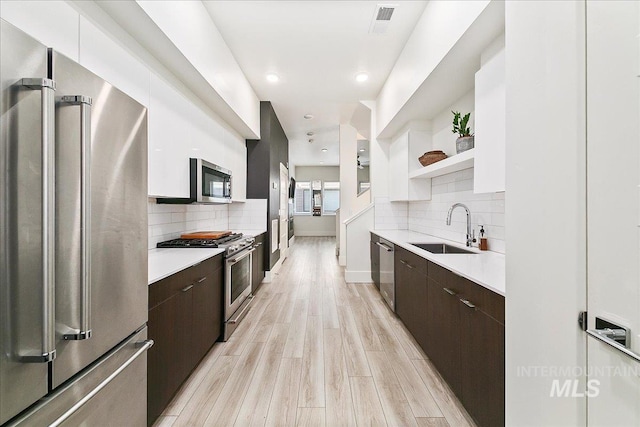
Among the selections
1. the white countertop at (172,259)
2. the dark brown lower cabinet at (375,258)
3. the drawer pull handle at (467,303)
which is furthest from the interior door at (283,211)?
the drawer pull handle at (467,303)

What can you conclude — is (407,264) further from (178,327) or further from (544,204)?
(178,327)

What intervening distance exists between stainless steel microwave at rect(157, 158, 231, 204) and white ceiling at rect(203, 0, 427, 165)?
1335 millimetres

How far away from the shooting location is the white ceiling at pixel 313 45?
8.45 ft

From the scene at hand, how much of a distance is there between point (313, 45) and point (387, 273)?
2.62 meters

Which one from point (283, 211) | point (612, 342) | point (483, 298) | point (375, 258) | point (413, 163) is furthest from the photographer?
point (283, 211)

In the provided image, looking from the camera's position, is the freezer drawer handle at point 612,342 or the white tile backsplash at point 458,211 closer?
the freezer drawer handle at point 612,342

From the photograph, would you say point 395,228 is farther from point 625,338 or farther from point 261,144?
point 625,338

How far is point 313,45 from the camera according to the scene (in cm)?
313

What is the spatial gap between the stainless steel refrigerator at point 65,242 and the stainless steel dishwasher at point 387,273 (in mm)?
2469

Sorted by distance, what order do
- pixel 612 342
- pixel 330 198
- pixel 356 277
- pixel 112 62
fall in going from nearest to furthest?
pixel 612 342, pixel 112 62, pixel 356 277, pixel 330 198

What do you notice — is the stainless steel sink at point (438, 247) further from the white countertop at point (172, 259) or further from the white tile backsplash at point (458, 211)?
the white countertop at point (172, 259)

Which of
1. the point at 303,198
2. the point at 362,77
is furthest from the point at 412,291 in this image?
the point at 303,198

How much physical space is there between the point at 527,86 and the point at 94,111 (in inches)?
59.2

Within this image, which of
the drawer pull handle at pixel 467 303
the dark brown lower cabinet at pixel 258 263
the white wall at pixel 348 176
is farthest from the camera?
the white wall at pixel 348 176
